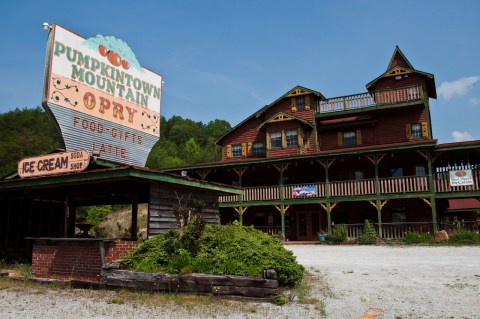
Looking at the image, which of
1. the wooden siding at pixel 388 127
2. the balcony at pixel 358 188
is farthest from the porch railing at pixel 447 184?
the wooden siding at pixel 388 127

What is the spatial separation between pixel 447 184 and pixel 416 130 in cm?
571

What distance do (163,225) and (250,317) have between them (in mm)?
5117

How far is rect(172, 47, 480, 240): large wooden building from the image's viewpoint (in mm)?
25688

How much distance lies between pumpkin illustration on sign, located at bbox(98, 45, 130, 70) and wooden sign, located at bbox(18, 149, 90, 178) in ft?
12.1

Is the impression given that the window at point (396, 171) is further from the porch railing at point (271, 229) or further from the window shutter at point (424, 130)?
the porch railing at point (271, 229)

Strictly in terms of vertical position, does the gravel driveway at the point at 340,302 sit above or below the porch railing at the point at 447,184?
below

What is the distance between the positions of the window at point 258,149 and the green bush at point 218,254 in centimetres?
2313

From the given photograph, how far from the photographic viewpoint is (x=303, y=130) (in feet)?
104

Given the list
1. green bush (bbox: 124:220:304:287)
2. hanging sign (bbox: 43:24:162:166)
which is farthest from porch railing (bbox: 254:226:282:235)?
green bush (bbox: 124:220:304:287)

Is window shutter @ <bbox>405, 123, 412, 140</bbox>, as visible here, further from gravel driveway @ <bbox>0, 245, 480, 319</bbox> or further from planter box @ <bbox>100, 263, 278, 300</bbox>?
planter box @ <bbox>100, 263, 278, 300</bbox>

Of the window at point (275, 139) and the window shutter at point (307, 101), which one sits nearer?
the window at point (275, 139)

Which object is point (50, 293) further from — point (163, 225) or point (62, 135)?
point (62, 135)

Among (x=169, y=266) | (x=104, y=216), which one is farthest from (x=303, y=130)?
(x=169, y=266)

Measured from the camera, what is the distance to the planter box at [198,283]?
27.0ft
